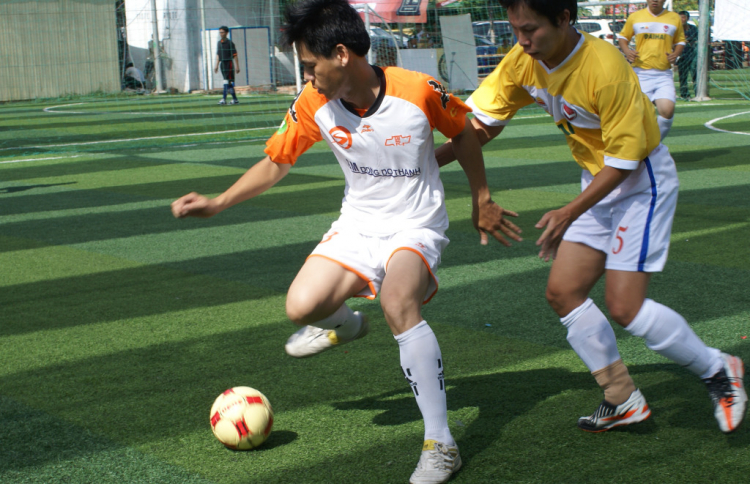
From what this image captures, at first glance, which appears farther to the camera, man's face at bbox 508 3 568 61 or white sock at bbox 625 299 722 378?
white sock at bbox 625 299 722 378

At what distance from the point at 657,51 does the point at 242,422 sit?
9.20m

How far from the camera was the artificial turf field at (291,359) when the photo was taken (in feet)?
9.87

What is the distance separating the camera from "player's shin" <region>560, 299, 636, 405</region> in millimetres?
3191

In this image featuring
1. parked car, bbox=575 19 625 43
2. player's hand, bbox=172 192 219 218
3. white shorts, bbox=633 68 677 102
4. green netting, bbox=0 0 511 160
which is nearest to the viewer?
player's hand, bbox=172 192 219 218

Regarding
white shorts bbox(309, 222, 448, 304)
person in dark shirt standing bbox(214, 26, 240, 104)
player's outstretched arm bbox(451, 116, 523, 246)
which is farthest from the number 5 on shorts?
person in dark shirt standing bbox(214, 26, 240, 104)

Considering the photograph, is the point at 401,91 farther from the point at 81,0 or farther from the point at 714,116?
the point at 81,0

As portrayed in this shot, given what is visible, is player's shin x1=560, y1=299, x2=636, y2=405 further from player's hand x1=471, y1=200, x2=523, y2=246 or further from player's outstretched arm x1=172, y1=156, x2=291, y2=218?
player's outstretched arm x1=172, y1=156, x2=291, y2=218

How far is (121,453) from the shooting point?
122 inches

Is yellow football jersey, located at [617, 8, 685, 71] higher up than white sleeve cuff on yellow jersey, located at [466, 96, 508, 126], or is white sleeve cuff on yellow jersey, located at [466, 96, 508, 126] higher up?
yellow football jersey, located at [617, 8, 685, 71]

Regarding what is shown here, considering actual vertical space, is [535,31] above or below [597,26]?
below

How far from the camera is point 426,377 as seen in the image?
9.59 feet

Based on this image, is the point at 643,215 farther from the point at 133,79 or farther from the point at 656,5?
the point at 133,79

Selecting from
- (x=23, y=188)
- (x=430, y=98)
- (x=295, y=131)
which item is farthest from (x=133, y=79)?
(x=430, y=98)

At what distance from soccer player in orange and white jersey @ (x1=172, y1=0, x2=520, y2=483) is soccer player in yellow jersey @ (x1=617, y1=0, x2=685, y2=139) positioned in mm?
7546
